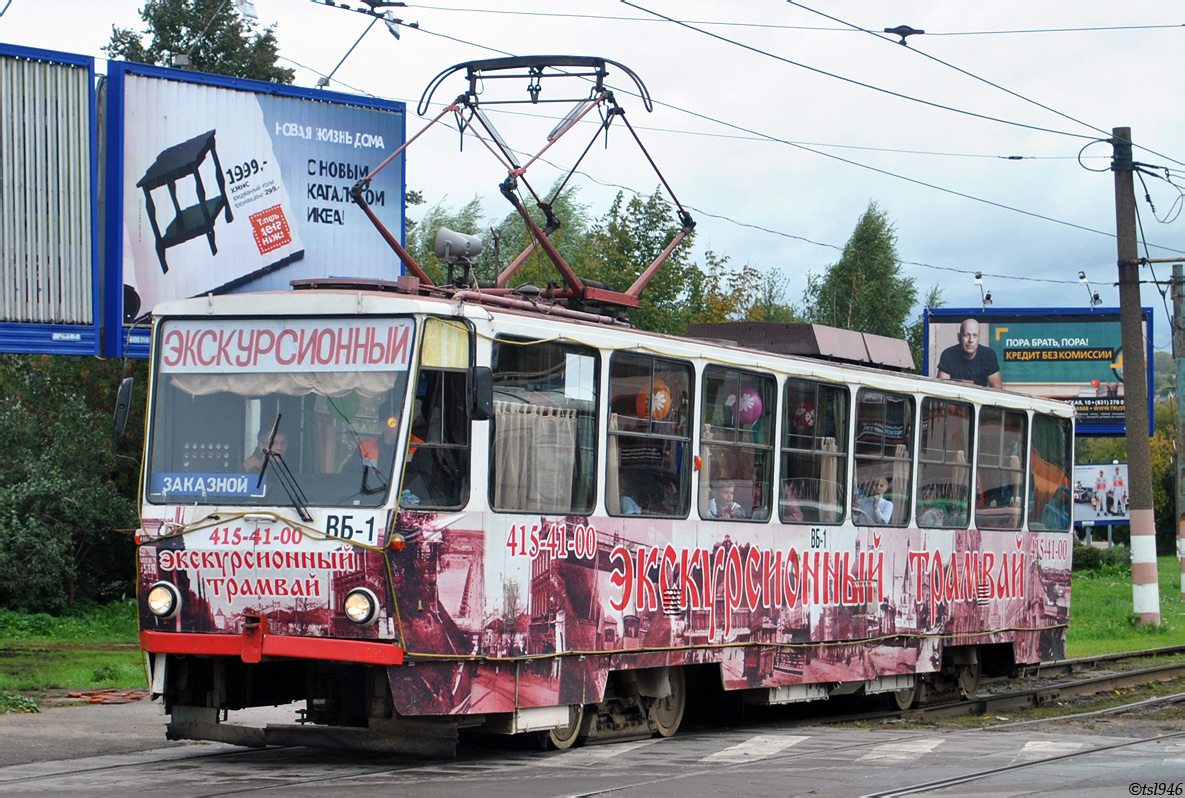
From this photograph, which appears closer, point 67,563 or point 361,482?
point 361,482

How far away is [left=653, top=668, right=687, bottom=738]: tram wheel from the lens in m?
11.6

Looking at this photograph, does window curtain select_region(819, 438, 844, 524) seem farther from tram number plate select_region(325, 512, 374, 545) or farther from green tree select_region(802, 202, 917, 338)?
green tree select_region(802, 202, 917, 338)

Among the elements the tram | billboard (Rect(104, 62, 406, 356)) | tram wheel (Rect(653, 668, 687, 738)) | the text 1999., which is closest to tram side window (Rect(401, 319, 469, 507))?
the tram

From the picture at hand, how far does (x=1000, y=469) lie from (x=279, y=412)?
865 cm

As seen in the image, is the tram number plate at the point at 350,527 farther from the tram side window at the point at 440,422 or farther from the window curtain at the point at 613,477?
the window curtain at the point at 613,477

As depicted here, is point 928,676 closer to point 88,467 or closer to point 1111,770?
point 1111,770

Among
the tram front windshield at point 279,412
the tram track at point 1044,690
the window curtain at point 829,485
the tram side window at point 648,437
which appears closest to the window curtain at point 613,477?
the tram side window at point 648,437

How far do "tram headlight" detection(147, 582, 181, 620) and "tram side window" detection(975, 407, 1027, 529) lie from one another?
333 inches

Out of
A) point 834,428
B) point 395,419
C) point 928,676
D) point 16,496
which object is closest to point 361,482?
point 395,419

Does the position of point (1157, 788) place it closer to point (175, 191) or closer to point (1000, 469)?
point (1000, 469)

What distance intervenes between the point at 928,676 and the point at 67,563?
17.2m

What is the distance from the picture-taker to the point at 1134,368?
80.4 feet

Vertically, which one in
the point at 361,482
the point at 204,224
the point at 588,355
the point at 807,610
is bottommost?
the point at 807,610

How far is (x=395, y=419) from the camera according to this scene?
9.26m
